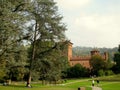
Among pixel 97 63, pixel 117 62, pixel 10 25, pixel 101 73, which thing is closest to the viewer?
pixel 10 25

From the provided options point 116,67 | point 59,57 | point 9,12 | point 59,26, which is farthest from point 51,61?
point 116,67

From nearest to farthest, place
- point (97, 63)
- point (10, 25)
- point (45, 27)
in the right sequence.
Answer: point (10, 25), point (45, 27), point (97, 63)

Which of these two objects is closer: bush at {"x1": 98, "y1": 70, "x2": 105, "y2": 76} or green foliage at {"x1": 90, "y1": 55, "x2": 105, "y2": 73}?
bush at {"x1": 98, "y1": 70, "x2": 105, "y2": 76}

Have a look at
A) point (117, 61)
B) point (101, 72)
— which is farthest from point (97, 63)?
point (101, 72)

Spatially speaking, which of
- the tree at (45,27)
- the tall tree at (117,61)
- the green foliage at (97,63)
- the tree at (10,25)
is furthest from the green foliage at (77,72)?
the tree at (10,25)

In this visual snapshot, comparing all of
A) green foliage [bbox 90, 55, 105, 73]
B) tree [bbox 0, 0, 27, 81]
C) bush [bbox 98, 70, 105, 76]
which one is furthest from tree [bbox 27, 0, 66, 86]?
green foliage [bbox 90, 55, 105, 73]

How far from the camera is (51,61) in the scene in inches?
1742

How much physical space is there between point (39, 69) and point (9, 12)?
14133mm

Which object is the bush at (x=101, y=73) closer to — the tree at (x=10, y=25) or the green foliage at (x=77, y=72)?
the green foliage at (x=77, y=72)

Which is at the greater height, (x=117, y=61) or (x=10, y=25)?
(x=117, y=61)

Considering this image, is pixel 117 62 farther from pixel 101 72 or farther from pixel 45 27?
pixel 45 27

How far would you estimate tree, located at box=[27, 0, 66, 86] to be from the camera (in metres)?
44.6

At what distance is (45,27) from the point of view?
44781mm

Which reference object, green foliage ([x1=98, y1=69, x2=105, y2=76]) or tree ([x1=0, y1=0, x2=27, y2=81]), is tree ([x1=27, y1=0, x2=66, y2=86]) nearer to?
tree ([x1=0, y1=0, x2=27, y2=81])
